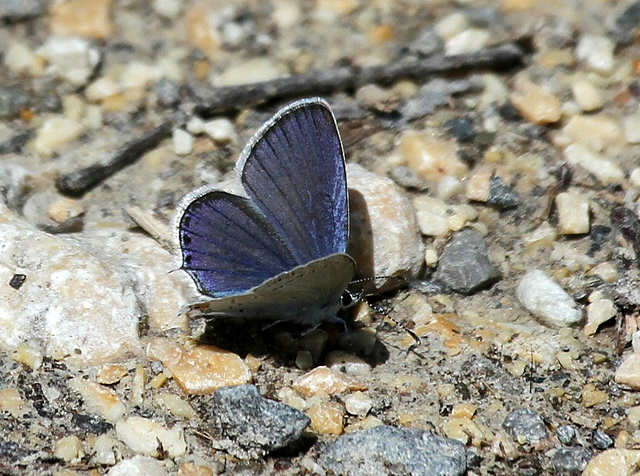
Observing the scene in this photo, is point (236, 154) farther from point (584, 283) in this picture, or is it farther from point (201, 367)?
point (584, 283)

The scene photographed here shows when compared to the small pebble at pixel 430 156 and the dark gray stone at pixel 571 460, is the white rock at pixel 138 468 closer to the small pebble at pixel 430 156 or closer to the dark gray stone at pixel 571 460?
the dark gray stone at pixel 571 460

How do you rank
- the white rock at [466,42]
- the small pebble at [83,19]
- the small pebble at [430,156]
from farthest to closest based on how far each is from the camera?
the small pebble at [83,19] → the white rock at [466,42] → the small pebble at [430,156]

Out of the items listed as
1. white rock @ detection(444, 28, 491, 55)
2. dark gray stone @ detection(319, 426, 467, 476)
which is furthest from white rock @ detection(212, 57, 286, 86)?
dark gray stone @ detection(319, 426, 467, 476)

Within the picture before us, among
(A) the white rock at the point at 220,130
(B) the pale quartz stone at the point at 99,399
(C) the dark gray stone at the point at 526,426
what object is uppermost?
(A) the white rock at the point at 220,130

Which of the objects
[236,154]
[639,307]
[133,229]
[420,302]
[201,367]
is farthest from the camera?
[236,154]

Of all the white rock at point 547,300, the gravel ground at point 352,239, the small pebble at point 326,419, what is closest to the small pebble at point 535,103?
the gravel ground at point 352,239

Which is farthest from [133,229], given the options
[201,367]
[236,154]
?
[201,367]

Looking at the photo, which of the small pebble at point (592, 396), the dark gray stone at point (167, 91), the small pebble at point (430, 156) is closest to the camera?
the small pebble at point (592, 396)
